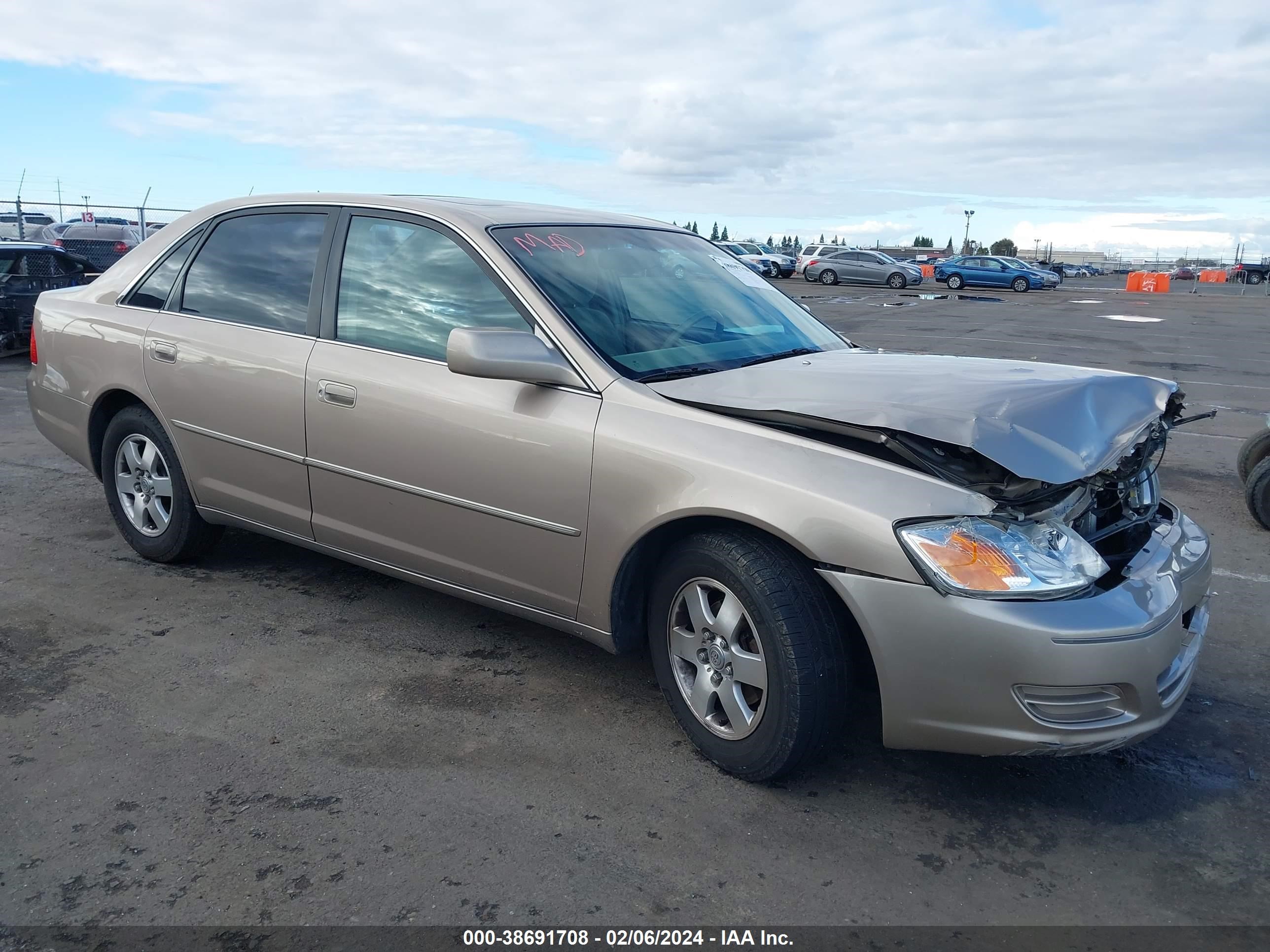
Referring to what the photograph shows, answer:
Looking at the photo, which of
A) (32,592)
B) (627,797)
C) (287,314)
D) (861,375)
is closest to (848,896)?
(627,797)

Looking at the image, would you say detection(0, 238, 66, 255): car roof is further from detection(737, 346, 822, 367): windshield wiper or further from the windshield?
detection(737, 346, 822, 367): windshield wiper

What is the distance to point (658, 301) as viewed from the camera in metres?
3.86

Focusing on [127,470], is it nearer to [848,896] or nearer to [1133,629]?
[848,896]

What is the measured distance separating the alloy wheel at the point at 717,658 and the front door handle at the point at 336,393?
4.77 ft

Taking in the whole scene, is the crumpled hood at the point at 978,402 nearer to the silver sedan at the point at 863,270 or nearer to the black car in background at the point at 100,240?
the black car in background at the point at 100,240

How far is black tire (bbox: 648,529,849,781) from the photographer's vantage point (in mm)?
2812

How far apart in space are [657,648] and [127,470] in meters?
2.95

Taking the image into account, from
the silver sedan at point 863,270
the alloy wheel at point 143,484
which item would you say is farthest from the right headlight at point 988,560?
the silver sedan at point 863,270

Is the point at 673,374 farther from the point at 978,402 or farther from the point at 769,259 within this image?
the point at 769,259

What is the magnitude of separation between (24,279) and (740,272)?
10.0m

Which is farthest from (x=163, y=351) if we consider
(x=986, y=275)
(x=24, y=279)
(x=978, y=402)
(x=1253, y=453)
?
(x=986, y=275)

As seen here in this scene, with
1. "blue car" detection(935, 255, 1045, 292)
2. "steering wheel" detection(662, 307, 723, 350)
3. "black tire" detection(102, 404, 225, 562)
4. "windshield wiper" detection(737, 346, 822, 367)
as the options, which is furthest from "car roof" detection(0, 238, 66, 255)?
"blue car" detection(935, 255, 1045, 292)

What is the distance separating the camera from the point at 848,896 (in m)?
2.56

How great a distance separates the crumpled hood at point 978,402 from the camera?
9.25 feet
